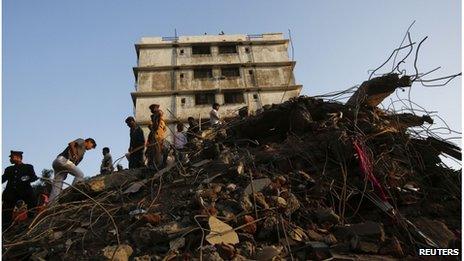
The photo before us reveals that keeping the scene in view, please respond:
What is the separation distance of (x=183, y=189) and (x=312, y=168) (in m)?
1.71

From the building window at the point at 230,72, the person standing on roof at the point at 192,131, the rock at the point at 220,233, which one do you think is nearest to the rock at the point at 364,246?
the rock at the point at 220,233

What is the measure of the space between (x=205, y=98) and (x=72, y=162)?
1711cm

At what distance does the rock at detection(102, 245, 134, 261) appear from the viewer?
3.22 m

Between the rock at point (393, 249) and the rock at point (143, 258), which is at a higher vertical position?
the rock at point (143, 258)

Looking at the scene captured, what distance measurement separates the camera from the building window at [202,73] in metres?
23.5

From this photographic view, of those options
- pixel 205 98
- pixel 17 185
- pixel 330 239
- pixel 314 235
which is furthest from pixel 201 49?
pixel 330 239

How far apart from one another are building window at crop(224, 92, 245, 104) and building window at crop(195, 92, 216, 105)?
79cm

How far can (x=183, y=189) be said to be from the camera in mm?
4871

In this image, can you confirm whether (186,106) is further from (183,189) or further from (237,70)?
(183,189)

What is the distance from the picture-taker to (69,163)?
19.1 feet

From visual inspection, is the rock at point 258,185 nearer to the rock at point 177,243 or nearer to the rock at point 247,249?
the rock at point 247,249

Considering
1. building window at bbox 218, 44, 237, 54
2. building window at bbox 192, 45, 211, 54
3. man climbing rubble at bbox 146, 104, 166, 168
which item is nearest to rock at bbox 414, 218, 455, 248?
man climbing rubble at bbox 146, 104, 166, 168

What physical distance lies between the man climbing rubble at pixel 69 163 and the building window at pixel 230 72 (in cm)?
1802

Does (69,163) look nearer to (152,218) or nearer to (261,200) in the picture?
(152,218)
